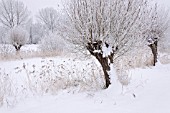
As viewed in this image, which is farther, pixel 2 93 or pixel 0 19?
pixel 0 19

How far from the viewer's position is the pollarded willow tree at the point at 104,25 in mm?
3850

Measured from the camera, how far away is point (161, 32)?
28.9ft

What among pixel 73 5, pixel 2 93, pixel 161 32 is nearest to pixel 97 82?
pixel 73 5

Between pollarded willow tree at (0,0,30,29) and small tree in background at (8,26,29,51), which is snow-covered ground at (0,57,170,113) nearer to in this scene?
small tree in background at (8,26,29,51)

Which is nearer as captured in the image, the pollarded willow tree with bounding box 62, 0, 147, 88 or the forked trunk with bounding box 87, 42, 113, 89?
the pollarded willow tree with bounding box 62, 0, 147, 88

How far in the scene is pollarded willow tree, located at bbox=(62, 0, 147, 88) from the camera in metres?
3.85

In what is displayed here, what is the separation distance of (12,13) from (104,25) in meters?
34.6

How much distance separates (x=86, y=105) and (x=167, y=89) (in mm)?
1727

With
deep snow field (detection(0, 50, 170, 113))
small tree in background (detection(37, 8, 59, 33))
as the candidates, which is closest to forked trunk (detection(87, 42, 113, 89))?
deep snow field (detection(0, 50, 170, 113))

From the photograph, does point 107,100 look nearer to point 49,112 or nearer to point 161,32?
point 49,112

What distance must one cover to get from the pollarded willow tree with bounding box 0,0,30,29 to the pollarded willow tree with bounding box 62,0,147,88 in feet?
108

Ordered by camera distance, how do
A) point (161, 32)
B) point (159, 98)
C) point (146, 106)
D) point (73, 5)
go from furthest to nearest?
point (161, 32)
point (73, 5)
point (159, 98)
point (146, 106)

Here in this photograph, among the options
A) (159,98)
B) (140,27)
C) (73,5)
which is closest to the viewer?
(159,98)

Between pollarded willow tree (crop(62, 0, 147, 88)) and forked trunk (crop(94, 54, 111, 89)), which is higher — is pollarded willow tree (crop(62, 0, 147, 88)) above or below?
above
